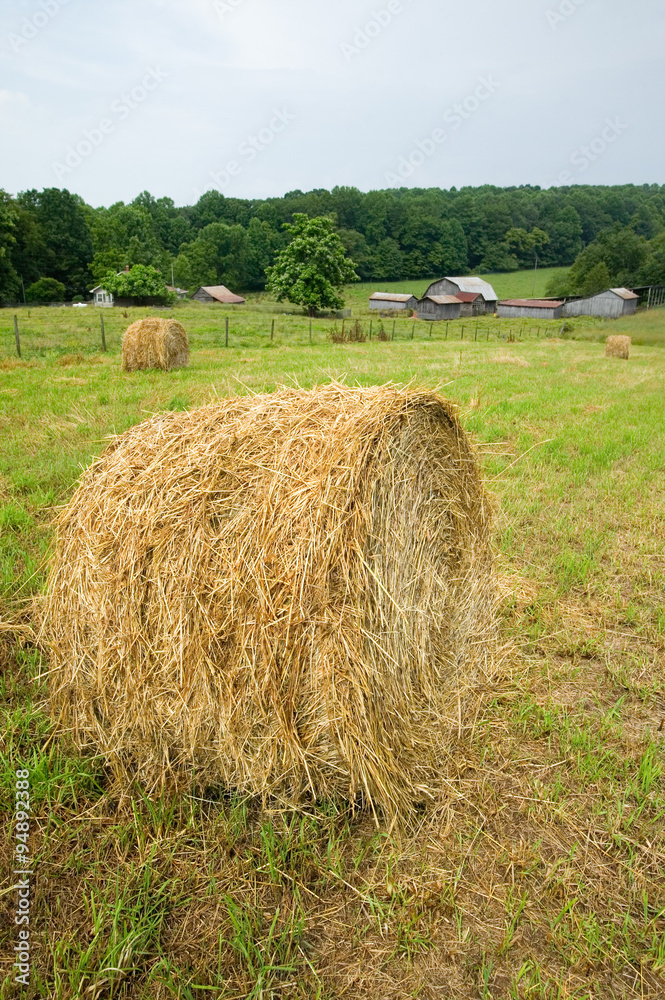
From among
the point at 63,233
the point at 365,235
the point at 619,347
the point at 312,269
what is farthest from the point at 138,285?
the point at 365,235

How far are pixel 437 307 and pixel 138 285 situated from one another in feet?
96.2

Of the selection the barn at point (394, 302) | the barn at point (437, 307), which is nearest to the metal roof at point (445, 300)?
the barn at point (437, 307)

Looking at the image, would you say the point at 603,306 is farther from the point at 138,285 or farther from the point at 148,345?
the point at 148,345

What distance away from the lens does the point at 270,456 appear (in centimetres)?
297

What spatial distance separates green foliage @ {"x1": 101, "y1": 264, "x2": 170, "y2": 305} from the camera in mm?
53844

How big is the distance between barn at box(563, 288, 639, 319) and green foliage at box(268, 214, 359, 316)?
24226mm

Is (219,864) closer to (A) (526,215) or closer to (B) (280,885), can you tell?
(B) (280,885)

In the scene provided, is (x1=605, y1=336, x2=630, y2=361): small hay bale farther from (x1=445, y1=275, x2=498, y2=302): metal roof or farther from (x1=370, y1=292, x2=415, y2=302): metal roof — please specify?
(x1=445, y1=275, x2=498, y2=302): metal roof

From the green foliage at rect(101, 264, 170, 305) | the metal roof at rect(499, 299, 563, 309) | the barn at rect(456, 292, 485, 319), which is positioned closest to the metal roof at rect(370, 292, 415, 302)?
the barn at rect(456, 292, 485, 319)

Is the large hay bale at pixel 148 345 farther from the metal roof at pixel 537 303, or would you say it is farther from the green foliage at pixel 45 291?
the metal roof at pixel 537 303

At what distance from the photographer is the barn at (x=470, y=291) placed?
65375 millimetres

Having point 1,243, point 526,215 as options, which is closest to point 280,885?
point 1,243

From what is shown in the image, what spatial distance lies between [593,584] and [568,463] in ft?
11.4

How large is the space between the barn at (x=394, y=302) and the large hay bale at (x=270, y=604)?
2499 inches
